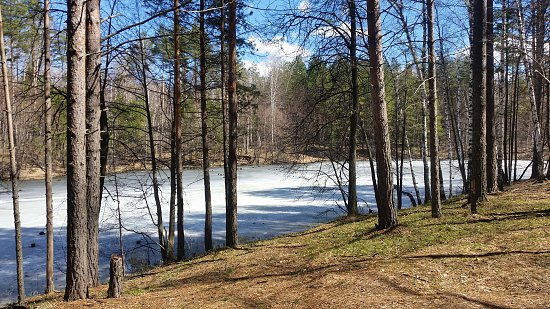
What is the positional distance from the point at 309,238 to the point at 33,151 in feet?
26.6

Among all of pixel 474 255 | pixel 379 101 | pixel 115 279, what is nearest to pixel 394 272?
pixel 474 255

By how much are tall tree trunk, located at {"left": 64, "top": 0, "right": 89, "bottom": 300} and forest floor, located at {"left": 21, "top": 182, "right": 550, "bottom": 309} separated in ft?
1.27

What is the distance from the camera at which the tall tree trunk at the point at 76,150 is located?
178 inches

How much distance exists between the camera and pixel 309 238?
824 centimetres

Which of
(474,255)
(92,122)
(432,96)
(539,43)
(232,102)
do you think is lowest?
Answer: (474,255)

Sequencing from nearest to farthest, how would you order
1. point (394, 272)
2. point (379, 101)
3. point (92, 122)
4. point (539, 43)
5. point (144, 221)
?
point (394, 272) → point (92, 122) → point (379, 101) → point (539, 43) → point (144, 221)

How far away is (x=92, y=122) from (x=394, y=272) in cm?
445

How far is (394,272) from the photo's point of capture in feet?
14.7

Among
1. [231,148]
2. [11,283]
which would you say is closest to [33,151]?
[11,283]

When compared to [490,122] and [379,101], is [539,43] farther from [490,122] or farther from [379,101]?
[379,101]

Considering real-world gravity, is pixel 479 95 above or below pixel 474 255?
above

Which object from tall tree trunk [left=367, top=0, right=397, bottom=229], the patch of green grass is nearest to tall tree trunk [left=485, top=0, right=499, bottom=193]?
the patch of green grass

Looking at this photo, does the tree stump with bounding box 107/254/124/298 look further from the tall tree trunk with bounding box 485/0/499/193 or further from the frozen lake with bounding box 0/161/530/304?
the tall tree trunk with bounding box 485/0/499/193

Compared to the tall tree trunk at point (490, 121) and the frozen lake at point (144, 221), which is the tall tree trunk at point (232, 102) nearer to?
the frozen lake at point (144, 221)
